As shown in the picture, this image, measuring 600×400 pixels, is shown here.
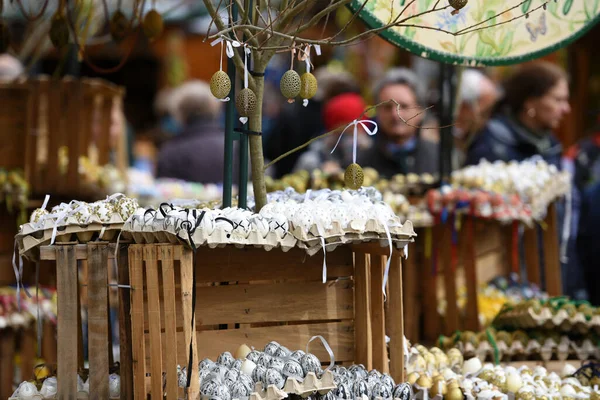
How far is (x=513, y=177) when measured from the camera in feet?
16.0

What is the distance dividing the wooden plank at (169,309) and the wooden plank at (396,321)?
0.76m

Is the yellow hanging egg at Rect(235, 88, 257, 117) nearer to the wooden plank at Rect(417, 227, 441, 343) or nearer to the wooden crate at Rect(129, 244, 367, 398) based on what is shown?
the wooden crate at Rect(129, 244, 367, 398)

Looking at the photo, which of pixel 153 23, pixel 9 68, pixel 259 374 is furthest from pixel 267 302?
pixel 9 68

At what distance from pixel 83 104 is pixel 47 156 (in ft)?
1.44

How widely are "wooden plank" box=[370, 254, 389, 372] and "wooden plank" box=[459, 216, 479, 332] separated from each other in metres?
1.77

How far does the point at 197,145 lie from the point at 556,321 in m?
3.51

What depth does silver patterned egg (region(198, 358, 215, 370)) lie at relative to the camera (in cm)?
272

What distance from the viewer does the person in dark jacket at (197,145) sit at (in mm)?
6859

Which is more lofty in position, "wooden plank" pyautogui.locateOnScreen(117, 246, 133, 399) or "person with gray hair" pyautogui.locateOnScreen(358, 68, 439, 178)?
"person with gray hair" pyautogui.locateOnScreen(358, 68, 439, 178)

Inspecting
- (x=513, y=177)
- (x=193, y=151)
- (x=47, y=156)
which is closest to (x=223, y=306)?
(x=513, y=177)

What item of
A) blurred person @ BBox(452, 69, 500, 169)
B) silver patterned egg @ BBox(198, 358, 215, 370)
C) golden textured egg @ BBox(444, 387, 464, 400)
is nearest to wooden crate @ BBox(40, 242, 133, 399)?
silver patterned egg @ BBox(198, 358, 215, 370)

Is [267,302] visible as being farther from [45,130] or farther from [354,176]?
[45,130]

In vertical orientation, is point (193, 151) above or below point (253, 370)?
above

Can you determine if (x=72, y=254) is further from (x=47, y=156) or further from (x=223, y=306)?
(x=47, y=156)
